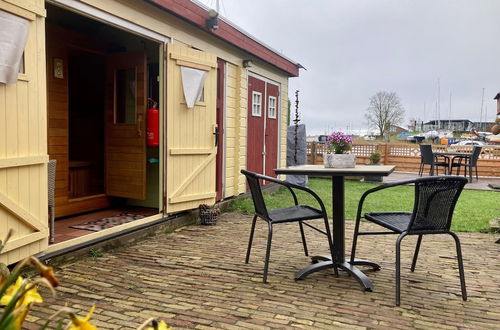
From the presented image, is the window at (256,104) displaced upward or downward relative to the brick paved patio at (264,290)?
upward

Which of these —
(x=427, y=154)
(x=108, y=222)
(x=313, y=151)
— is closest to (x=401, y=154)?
(x=427, y=154)

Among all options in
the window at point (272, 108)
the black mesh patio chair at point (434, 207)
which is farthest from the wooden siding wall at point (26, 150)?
the window at point (272, 108)

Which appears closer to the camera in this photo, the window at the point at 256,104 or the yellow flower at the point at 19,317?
the yellow flower at the point at 19,317

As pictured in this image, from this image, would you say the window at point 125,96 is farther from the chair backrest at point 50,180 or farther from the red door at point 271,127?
the red door at point 271,127

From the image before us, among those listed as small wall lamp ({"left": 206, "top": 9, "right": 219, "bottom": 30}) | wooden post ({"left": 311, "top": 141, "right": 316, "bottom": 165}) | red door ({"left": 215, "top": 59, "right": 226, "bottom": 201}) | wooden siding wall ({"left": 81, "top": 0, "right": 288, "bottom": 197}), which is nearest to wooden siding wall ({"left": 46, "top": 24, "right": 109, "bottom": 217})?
wooden siding wall ({"left": 81, "top": 0, "right": 288, "bottom": 197})

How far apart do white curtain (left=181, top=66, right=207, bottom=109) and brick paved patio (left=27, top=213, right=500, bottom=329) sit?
1.63 metres

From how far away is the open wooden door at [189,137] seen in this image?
4641 mm

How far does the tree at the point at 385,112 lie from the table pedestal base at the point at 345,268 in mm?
25660

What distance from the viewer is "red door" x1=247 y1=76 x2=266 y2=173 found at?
701 cm

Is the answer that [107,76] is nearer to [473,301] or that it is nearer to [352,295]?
[352,295]

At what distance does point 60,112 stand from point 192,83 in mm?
1526

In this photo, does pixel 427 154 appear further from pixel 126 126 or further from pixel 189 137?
pixel 126 126

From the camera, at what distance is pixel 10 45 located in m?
2.74

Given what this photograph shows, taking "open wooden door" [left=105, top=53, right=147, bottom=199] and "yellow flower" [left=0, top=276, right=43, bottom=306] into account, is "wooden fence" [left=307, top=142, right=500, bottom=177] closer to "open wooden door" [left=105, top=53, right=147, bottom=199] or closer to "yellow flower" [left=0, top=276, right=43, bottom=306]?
"open wooden door" [left=105, top=53, right=147, bottom=199]
